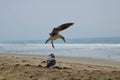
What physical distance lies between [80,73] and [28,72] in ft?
5.19

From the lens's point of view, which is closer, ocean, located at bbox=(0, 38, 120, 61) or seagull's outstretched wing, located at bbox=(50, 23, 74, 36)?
seagull's outstretched wing, located at bbox=(50, 23, 74, 36)

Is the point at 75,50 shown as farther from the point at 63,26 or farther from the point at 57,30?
the point at 63,26

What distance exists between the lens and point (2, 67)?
11086 mm

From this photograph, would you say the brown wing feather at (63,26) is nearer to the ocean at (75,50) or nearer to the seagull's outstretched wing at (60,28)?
the seagull's outstretched wing at (60,28)

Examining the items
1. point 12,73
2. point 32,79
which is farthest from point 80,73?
point 12,73

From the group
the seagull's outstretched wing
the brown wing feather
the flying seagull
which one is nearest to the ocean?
the flying seagull

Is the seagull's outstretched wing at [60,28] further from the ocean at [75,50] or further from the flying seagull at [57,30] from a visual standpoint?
the ocean at [75,50]

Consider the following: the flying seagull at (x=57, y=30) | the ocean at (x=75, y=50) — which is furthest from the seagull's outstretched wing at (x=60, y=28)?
the ocean at (x=75, y=50)

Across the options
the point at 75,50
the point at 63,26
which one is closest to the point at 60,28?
the point at 63,26

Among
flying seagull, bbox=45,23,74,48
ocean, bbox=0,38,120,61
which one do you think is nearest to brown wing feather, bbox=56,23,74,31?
flying seagull, bbox=45,23,74,48

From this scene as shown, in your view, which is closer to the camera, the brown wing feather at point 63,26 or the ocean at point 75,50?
the brown wing feather at point 63,26

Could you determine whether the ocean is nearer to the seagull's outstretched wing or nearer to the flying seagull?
the flying seagull

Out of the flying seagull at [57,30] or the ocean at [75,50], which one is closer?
the flying seagull at [57,30]

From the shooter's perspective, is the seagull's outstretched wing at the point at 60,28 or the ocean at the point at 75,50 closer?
the seagull's outstretched wing at the point at 60,28
